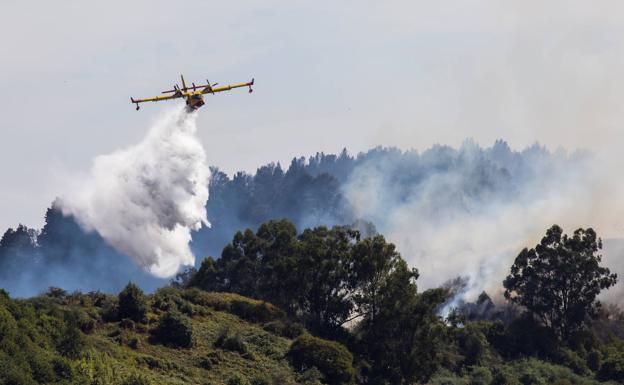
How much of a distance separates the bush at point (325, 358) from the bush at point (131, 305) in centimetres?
1062

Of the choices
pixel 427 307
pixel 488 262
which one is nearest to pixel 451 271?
pixel 488 262

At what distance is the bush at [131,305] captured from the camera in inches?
3145

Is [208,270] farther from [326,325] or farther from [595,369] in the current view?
[595,369]

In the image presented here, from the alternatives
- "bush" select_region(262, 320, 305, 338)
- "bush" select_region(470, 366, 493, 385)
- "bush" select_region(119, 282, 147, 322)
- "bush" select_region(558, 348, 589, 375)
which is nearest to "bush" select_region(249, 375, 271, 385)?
"bush" select_region(119, 282, 147, 322)

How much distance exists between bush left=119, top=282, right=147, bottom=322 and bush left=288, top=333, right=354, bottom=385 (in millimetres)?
10622

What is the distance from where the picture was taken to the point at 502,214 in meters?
186

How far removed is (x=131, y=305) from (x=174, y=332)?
4.05 meters

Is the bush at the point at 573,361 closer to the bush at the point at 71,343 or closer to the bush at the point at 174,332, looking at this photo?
the bush at the point at 174,332

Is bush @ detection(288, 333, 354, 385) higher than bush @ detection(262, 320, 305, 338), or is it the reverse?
bush @ detection(262, 320, 305, 338)

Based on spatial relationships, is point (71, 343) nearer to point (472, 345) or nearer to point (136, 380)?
point (136, 380)

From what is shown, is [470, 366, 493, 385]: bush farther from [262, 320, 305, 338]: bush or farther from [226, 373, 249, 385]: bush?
[226, 373, 249, 385]: bush

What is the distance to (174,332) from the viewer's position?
78375mm

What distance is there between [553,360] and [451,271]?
2079 inches

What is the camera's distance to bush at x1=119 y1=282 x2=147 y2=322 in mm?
79875
